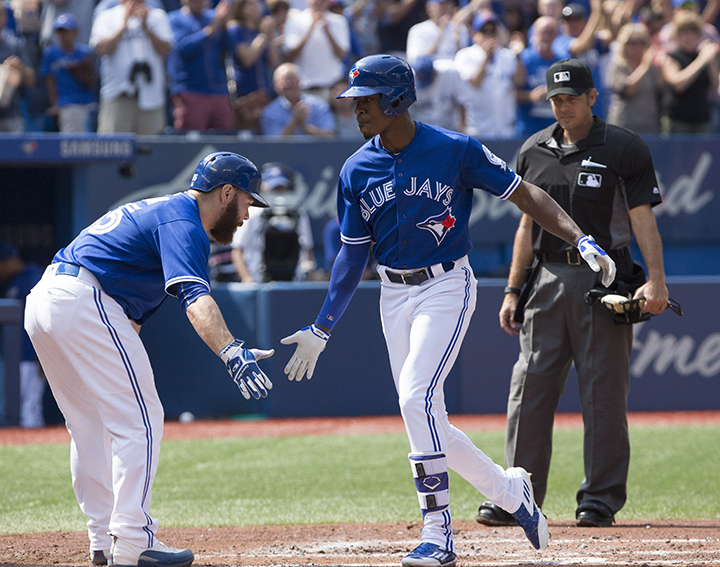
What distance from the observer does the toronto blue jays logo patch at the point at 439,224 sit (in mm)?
4344

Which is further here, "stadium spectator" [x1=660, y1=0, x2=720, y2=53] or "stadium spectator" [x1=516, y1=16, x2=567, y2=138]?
"stadium spectator" [x1=660, y1=0, x2=720, y2=53]

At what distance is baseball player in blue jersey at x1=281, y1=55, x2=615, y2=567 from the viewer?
4.21 metres

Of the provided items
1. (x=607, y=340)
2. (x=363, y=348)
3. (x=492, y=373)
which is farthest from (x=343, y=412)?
(x=607, y=340)

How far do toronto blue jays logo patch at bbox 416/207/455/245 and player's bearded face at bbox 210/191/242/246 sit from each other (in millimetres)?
792

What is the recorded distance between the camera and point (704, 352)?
10062 mm

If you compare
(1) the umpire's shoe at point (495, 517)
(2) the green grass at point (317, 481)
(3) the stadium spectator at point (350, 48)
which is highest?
(3) the stadium spectator at point (350, 48)

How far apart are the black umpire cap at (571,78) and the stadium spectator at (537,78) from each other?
6.16 metres

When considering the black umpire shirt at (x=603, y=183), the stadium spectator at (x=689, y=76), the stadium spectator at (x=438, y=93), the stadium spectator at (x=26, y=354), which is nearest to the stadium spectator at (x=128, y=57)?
the stadium spectator at (x=26, y=354)

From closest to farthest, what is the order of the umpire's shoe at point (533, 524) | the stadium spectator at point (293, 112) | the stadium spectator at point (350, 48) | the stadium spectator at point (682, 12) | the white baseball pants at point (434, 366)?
the white baseball pants at point (434, 366) → the umpire's shoe at point (533, 524) → the stadium spectator at point (293, 112) → the stadium spectator at point (350, 48) → the stadium spectator at point (682, 12)

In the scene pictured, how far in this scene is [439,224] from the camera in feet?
14.3

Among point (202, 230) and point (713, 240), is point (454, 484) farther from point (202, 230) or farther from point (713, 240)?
point (713, 240)

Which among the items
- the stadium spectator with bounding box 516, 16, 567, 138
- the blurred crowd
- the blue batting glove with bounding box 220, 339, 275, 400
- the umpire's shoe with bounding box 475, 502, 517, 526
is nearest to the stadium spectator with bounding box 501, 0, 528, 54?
the blurred crowd

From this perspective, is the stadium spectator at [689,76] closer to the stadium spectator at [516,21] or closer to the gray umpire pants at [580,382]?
the stadium spectator at [516,21]

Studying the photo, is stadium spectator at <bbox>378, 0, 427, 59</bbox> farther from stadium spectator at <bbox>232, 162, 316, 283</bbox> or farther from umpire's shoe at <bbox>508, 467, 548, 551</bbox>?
umpire's shoe at <bbox>508, 467, 548, 551</bbox>
